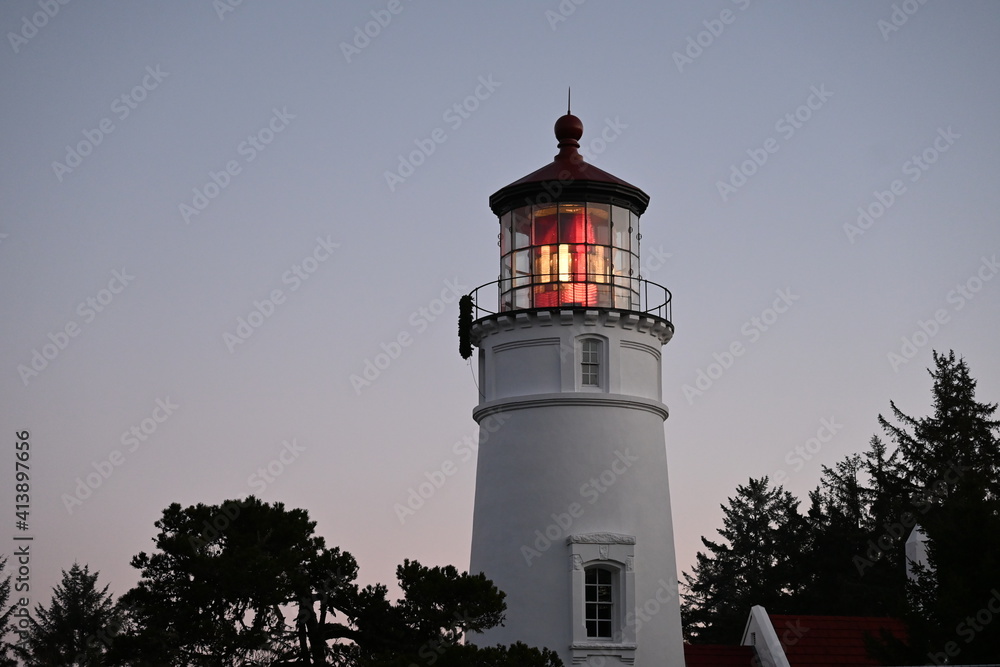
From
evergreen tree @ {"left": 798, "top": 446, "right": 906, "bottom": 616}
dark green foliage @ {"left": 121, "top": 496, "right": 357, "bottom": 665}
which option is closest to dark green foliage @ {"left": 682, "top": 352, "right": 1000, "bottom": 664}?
evergreen tree @ {"left": 798, "top": 446, "right": 906, "bottom": 616}

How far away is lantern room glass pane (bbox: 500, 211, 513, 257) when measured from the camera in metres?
24.2

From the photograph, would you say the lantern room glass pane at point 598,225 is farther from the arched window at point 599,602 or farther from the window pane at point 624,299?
the arched window at point 599,602

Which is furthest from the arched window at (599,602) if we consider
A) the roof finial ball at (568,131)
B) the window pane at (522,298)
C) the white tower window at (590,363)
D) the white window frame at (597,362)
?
the roof finial ball at (568,131)

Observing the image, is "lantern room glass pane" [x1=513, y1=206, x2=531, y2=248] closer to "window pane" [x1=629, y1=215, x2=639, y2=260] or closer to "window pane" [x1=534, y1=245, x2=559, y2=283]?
"window pane" [x1=534, y1=245, x2=559, y2=283]

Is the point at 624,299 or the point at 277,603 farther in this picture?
the point at 624,299

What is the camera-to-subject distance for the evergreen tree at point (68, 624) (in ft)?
93.5

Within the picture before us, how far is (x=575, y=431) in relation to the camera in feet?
75.7

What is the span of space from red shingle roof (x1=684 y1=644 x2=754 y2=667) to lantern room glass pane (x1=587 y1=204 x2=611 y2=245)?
26.5ft

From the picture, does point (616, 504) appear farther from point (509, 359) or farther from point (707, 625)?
point (707, 625)

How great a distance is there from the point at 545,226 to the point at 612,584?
642 centimetres

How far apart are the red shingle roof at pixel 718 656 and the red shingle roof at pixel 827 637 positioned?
29.3 inches

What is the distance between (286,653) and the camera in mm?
17672

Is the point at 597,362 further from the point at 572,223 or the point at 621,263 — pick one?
the point at 572,223

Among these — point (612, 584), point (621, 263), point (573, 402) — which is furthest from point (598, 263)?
point (612, 584)
